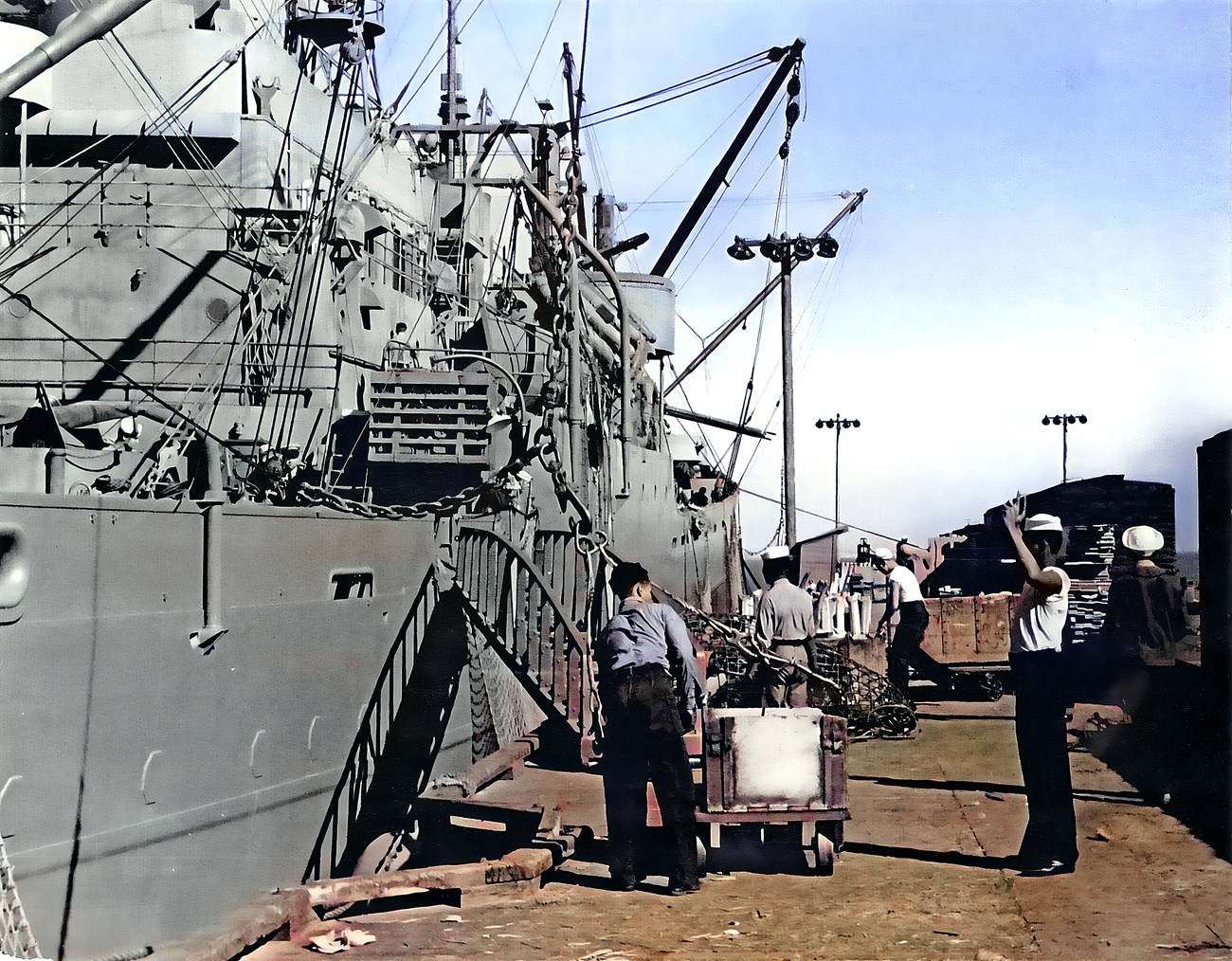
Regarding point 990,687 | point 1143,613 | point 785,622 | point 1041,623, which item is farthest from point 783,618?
point 990,687

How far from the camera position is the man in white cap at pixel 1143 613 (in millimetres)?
7129

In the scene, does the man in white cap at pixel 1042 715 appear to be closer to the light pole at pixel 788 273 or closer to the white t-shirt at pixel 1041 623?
the white t-shirt at pixel 1041 623

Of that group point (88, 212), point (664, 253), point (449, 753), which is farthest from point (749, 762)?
point (664, 253)

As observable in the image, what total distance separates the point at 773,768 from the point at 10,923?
10.3 feet

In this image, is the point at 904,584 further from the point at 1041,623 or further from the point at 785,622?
the point at 1041,623

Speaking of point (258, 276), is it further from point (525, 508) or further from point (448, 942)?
point (448, 942)

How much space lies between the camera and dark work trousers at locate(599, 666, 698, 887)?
5.44 meters

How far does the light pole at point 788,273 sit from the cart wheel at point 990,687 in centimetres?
604

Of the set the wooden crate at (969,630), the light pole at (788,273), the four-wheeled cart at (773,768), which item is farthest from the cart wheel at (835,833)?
the light pole at (788,273)

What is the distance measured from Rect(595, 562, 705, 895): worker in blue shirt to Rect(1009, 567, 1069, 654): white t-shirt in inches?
55.0

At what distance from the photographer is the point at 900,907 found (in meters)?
5.01

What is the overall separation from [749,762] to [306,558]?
10.7 ft

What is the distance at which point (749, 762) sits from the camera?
5766mm

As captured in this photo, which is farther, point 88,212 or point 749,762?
point 88,212
